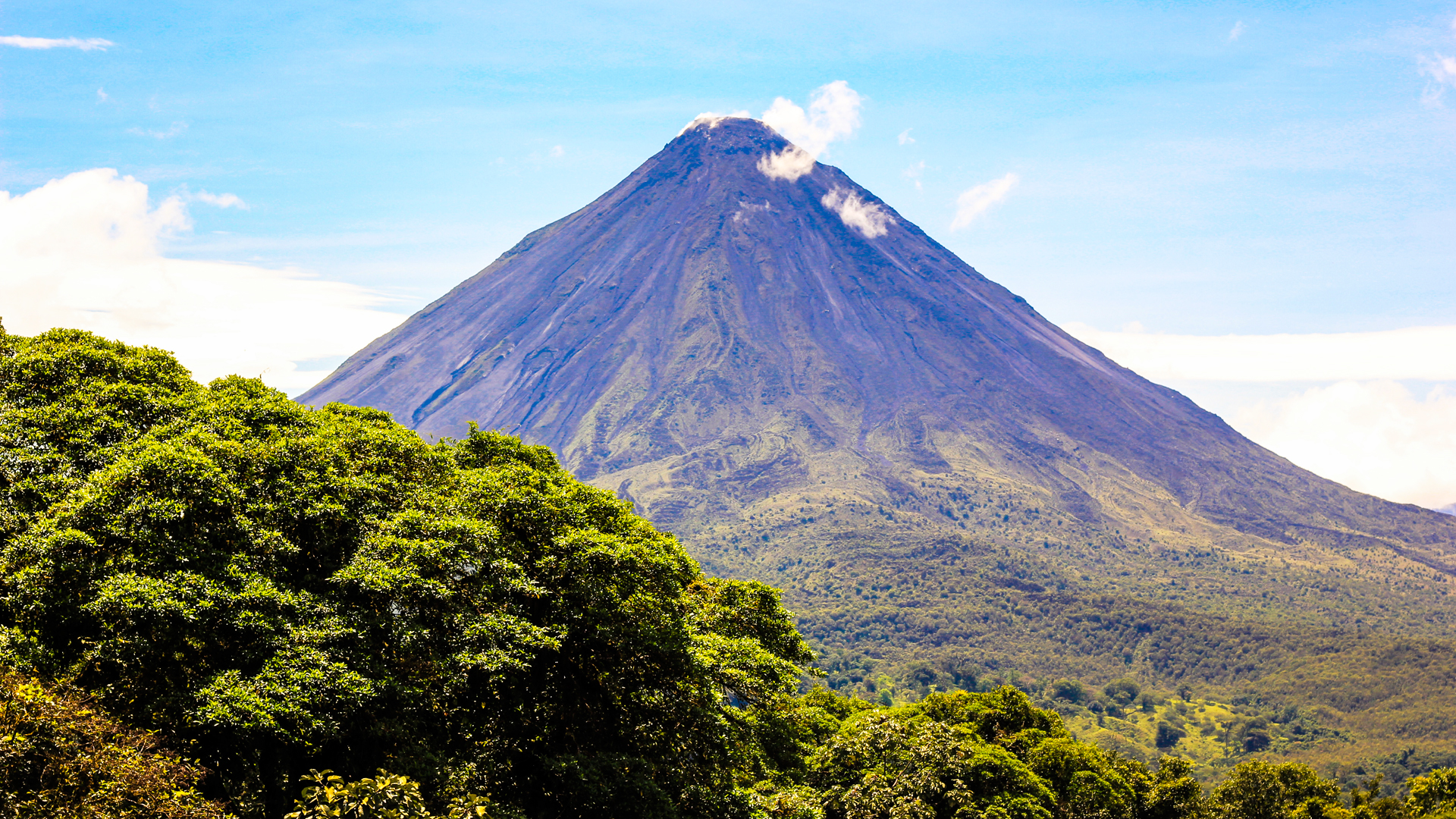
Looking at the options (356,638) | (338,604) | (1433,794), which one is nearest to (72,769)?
(356,638)

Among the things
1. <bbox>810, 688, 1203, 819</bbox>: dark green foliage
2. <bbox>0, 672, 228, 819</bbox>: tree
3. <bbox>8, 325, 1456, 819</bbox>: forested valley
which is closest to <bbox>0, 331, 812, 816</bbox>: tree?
<bbox>8, 325, 1456, 819</bbox>: forested valley

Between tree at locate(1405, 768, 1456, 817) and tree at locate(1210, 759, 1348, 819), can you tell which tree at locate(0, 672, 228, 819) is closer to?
tree at locate(1210, 759, 1348, 819)

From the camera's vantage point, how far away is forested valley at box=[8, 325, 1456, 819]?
1580cm

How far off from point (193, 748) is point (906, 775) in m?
20.3

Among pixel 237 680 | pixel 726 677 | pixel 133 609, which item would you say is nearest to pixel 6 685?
pixel 133 609

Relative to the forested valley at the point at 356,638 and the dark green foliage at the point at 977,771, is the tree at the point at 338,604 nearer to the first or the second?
the forested valley at the point at 356,638

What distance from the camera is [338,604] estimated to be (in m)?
18.4

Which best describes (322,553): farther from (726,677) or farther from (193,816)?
(726,677)

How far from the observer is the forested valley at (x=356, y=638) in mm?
15797

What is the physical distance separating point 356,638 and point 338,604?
838mm

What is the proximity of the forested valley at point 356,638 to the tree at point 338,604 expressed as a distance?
7 cm

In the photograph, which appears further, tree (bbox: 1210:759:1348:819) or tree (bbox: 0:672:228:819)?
tree (bbox: 1210:759:1348:819)

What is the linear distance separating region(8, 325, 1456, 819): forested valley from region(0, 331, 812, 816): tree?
0.21 feet

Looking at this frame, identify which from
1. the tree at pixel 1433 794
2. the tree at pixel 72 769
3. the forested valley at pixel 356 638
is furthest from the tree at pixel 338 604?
the tree at pixel 1433 794
